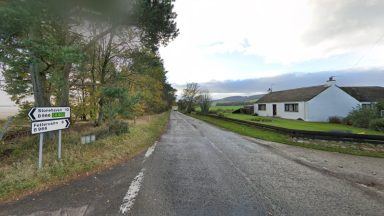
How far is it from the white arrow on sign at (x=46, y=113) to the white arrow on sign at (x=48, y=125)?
13 centimetres

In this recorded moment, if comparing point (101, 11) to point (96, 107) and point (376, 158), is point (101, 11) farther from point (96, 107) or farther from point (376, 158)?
point (376, 158)

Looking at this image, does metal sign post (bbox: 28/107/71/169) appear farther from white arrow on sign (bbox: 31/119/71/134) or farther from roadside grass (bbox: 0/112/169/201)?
roadside grass (bbox: 0/112/169/201)

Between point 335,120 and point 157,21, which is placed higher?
point 157,21

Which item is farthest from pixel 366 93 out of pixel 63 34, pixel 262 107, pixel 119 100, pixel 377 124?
pixel 63 34

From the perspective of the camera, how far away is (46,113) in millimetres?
7297

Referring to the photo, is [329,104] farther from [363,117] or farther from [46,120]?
[46,120]

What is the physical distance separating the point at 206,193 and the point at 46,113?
A: 215 inches

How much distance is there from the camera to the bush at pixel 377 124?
20.9m

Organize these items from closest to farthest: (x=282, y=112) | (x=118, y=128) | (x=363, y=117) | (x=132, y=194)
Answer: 1. (x=132, y=194)
2. (x=118, y=128)
3. (x=363, y=117)
4. (x=282, y=112)

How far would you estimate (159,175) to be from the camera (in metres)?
6.95

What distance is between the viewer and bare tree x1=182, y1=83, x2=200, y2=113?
80.1 meters

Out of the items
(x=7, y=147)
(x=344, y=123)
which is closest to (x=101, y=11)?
(x=7, y=147)

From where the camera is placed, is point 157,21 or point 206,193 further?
point 157,21

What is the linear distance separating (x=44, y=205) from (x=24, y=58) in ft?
18.9
